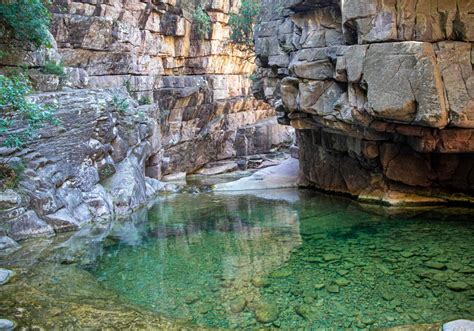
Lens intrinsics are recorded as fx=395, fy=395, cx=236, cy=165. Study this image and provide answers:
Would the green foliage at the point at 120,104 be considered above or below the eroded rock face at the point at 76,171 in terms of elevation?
above

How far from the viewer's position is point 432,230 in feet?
35.3

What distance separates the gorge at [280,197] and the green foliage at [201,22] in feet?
29.3

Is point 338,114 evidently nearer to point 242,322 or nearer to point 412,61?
point 412,61

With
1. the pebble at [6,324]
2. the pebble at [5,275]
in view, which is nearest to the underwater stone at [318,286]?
the pebble at [6,324]

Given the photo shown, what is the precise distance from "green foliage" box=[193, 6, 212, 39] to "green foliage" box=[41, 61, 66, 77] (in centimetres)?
1729

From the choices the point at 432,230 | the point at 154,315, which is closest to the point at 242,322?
the point at 154,315

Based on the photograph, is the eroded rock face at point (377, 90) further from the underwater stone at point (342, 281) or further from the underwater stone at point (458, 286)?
the underwater stone at point (342, 281)

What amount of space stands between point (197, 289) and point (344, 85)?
30.3ft

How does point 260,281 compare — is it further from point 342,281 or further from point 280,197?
point 280,197

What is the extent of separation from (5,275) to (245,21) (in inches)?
906

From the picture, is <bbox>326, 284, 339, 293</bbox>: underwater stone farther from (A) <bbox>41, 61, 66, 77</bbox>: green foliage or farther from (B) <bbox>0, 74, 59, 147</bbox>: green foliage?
(A) <bbox>41, 61, 66, 77</bbox>: green foliage

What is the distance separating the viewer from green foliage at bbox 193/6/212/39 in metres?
29.4

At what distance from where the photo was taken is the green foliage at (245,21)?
84.2ft

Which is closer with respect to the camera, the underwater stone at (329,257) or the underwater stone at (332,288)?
the underwater stone at (332,288)
